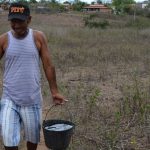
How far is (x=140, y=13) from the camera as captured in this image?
5619 centimetres

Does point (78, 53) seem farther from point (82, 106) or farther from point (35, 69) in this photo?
point (35, 69)

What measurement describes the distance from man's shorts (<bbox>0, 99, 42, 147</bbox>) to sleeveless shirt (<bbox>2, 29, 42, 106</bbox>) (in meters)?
0.06

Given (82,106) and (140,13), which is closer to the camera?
(82,106)

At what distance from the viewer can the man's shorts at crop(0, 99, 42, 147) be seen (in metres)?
3.72

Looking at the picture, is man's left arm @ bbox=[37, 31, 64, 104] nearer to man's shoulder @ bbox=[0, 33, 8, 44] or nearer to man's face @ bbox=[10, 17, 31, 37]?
man's face @ bbox=[10, 17, 31, 37]

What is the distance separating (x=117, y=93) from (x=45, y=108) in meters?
1.64

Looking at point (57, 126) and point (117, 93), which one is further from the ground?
point (57, 126)

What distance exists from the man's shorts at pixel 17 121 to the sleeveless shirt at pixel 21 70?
0.06 meters

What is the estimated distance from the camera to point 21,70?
12.5 ft

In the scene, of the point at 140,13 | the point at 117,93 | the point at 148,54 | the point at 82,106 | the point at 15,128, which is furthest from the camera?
the point at 140,13

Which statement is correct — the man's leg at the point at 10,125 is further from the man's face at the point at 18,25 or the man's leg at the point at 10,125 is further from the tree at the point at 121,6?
the tree at the point at 121,6

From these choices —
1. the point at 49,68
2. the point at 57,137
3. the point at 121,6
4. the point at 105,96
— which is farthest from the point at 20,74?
the point at 121,6

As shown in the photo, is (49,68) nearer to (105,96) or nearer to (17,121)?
(17,121)

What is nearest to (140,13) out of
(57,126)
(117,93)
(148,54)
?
(148,54)
